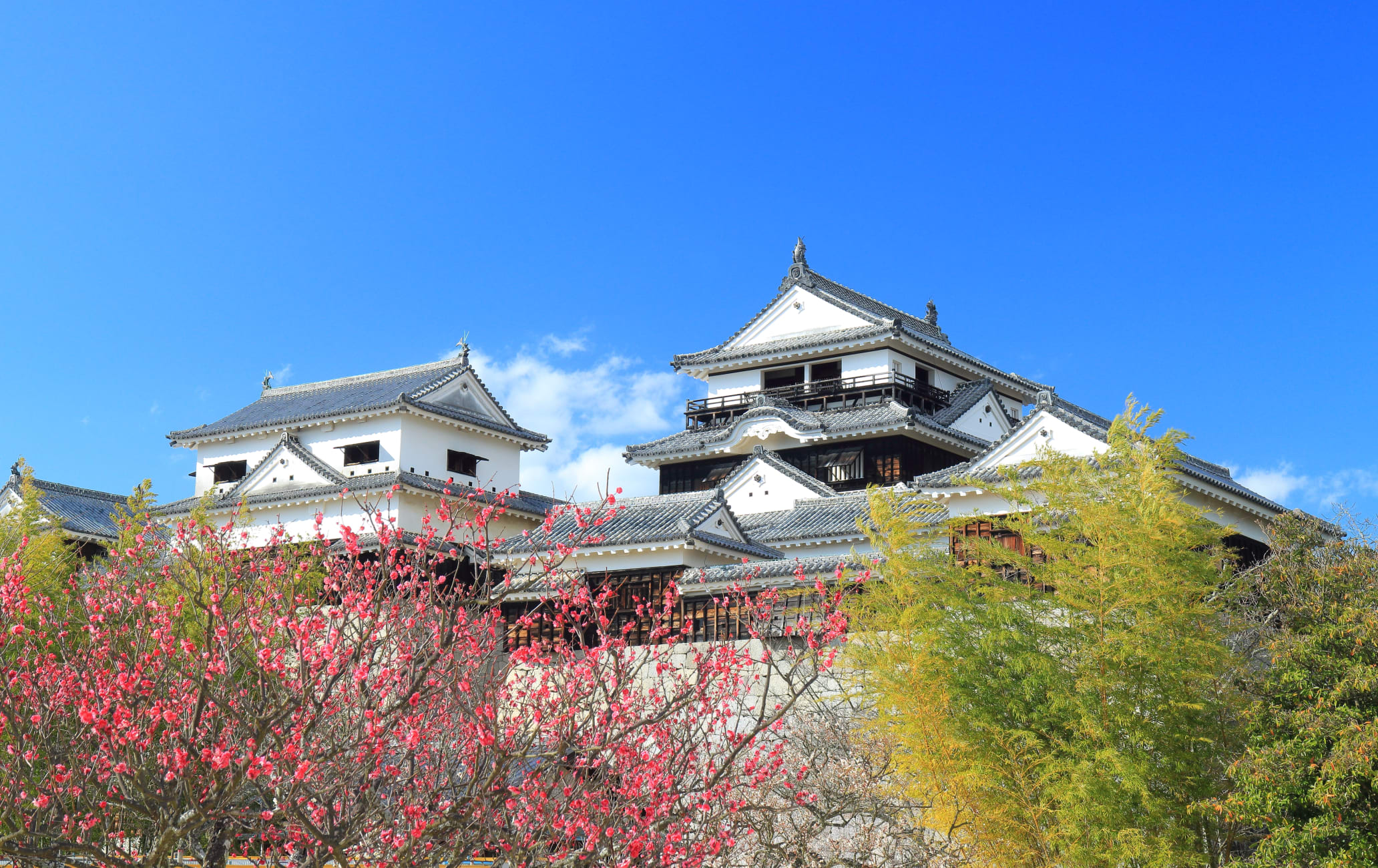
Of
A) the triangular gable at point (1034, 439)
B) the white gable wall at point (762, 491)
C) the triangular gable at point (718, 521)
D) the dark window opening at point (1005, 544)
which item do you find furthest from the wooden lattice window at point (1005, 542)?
the white gable wall at point (762, 491)

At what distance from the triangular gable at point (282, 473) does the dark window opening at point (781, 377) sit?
39.8 ft

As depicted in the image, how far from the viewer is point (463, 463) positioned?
3300 cm

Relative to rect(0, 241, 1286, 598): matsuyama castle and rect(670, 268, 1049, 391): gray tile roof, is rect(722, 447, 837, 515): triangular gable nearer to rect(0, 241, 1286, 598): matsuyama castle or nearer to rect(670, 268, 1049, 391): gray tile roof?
rect(0, 241, 1286, 598): matsuyama castle

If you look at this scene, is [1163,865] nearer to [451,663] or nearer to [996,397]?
[451,663]

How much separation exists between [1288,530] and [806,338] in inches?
827

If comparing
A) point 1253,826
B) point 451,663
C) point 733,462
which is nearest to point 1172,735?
point 1253,826

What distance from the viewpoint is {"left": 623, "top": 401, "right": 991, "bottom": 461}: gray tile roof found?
97.1 ft

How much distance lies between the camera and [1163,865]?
1172cm

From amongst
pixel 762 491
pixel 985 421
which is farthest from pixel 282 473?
pixel 985 421

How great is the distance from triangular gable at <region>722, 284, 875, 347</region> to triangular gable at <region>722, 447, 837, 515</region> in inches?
235

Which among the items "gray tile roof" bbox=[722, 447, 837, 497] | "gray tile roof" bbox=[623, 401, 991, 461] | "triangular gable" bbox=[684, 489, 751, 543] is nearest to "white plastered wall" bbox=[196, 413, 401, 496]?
"gray tile roof" bbox=[623, 401, 991, 461]

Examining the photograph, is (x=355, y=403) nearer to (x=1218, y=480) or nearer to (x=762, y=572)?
(x=762, y=572)

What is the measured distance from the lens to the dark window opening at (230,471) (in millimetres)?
33531

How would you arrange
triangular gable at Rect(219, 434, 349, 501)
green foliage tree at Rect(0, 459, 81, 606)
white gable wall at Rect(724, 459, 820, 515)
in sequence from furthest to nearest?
triangular gable at Rect(219, 434, 349, 501) < white gable wall at Rect(724, 459, 820, 515) < green foliage tree at Rect(0, 459, 81, 606)
